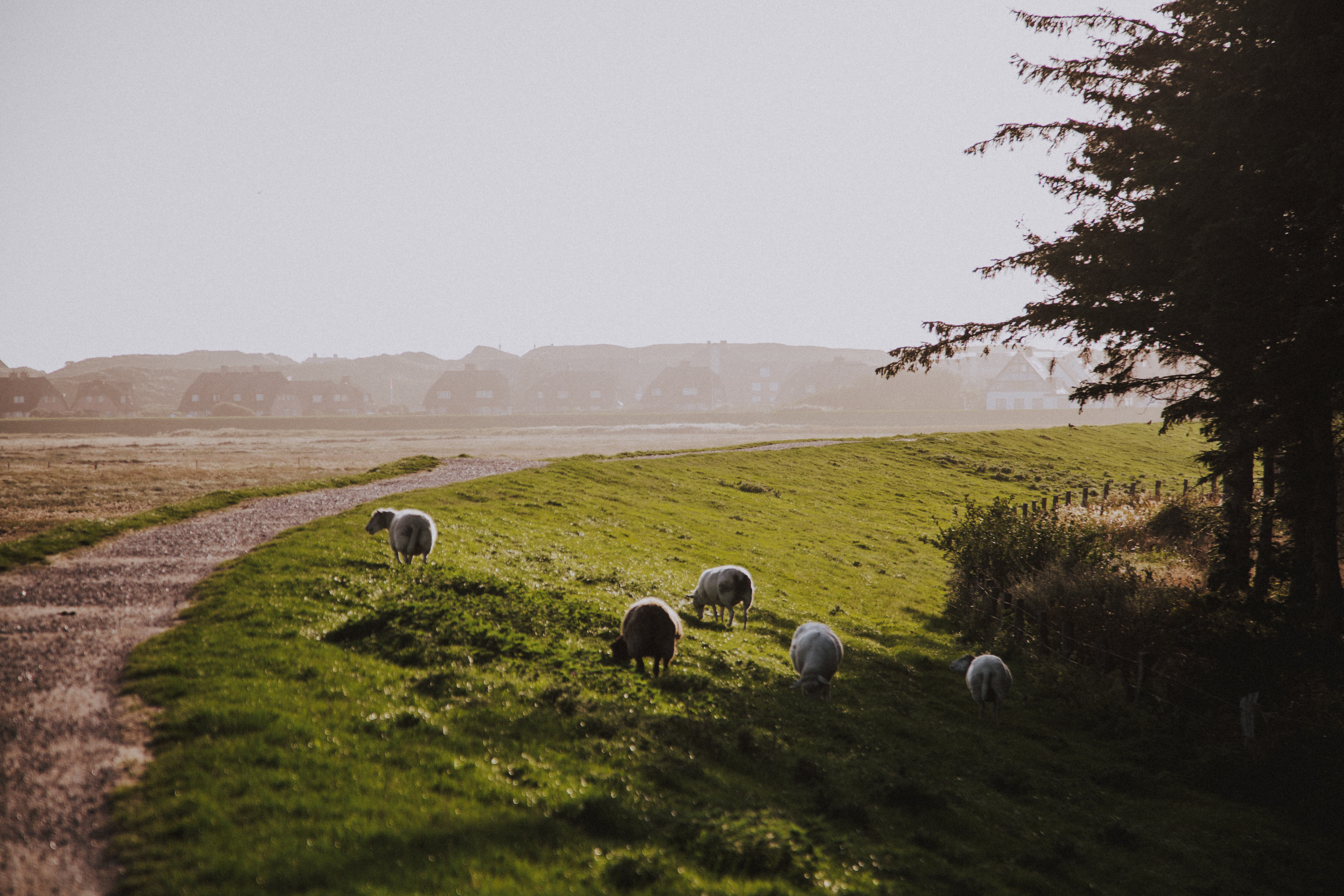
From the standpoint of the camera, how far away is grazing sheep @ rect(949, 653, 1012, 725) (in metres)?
15.8

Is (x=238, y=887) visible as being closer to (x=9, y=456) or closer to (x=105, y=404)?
(x=9, y=456)

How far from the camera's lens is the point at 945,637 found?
23219mm

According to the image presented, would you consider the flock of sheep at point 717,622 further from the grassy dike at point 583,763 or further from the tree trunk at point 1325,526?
the tree trunk at point 1325,526

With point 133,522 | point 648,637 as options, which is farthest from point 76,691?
point 133,522

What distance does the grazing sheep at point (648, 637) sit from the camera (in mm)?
13586

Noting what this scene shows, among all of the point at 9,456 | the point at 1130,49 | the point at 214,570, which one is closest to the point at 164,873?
the point at 214,570

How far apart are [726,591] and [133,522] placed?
1997 cm

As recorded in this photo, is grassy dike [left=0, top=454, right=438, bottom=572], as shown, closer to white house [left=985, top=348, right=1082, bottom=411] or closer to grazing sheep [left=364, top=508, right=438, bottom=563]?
grazing sheep [left=364, top=508, right=438, bottom=563]

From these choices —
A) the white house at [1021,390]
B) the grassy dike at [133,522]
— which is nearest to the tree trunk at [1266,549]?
the grassy dike at [133,522]

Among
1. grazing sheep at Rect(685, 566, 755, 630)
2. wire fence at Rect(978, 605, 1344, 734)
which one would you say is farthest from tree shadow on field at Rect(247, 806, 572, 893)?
wire fence at Rect(978, 605, 1344, 734)

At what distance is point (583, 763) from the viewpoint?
31.2 feet

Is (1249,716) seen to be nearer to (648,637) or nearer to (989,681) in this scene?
(989,681)

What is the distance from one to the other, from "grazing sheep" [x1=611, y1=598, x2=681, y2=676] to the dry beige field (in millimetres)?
24561

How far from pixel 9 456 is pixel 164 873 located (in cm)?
7774
